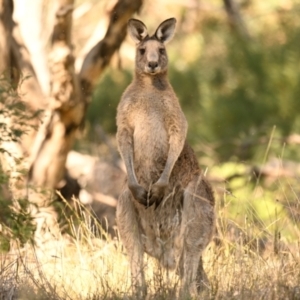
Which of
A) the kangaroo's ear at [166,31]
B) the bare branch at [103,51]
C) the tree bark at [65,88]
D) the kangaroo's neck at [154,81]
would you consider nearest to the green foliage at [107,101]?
the tree bark at [65,88]

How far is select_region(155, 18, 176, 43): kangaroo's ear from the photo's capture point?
5852 millimetres

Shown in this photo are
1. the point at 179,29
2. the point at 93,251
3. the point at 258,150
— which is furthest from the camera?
the point at 179,29

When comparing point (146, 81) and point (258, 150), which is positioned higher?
point (146, 81)

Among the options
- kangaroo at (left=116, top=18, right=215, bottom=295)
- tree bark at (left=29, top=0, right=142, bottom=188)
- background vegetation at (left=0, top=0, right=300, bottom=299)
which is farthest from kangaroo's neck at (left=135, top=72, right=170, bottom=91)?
tree bark at (left=29, top=0, right=142, bottom=188)

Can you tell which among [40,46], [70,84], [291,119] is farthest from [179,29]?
[70,84]

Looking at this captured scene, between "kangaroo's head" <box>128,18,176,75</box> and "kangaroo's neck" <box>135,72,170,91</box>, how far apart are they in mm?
31

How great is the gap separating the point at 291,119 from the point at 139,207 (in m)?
7.70

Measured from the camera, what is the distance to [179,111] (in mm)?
5598

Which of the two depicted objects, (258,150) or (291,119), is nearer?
(258,150)

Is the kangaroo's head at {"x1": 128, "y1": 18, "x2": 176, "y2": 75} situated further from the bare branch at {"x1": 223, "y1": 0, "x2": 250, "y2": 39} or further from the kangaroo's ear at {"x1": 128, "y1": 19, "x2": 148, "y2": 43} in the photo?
the bare branch at {"x1": 223, "y1": 0, "x2": 250, "y2": 39}

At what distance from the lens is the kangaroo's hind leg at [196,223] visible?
518cm

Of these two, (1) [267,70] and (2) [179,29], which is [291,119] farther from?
(2) [179,29]

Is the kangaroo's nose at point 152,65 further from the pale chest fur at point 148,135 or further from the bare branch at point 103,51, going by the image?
the bare branch at point 103,51

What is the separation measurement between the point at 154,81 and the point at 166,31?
1.37 ft
